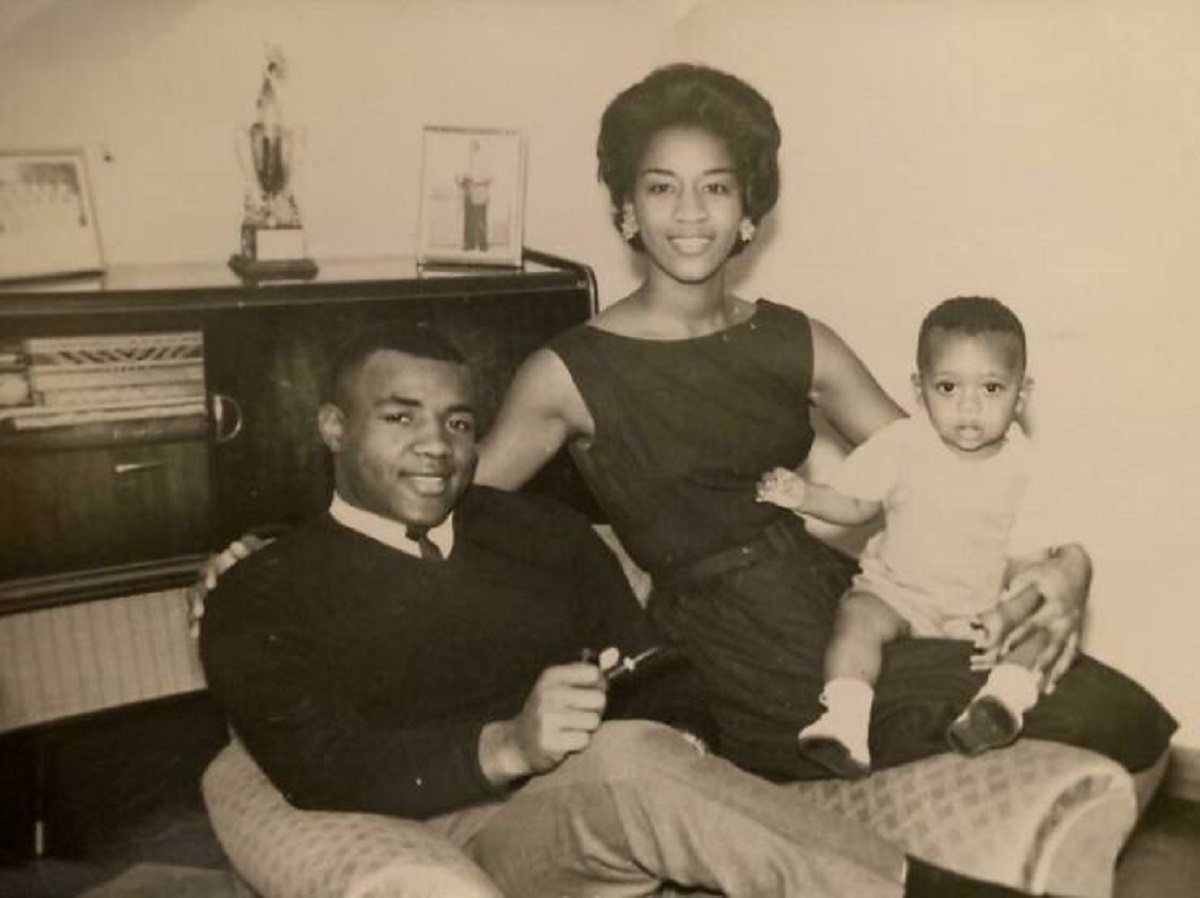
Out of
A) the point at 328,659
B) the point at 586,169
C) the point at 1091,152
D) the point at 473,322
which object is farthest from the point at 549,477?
the point at 1091,152

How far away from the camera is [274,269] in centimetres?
155

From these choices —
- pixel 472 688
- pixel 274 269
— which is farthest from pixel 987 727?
pixel 274 269

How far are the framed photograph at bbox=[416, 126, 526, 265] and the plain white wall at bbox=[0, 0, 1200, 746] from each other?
0.29 ft

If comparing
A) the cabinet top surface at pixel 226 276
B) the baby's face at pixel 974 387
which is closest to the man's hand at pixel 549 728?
the baby's face at pixel 974 387

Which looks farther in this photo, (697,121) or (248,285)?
(248,285)

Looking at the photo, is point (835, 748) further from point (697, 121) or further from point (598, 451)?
point (697, 121)

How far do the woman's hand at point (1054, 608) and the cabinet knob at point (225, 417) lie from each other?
0.84 metres

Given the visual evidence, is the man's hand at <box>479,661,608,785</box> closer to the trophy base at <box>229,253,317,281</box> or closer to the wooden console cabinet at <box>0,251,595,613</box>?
the wooden console cabinet at <box>0,251,595,613</box>

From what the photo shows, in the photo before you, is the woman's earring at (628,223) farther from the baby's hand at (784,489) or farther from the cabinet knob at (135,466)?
the cabinet knob at (135,466)

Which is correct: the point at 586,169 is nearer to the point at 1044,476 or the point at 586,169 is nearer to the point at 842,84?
the point at 842,84

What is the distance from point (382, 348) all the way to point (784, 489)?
1.42 feet

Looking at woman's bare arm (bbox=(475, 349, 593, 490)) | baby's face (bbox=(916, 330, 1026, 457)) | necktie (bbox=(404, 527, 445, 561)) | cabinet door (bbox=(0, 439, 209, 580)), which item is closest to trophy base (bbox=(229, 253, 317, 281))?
cabinet door (bbox=(0, 439, 209, 580))

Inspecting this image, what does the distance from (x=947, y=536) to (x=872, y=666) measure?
0.15 m

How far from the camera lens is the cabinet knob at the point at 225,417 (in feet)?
4.81
